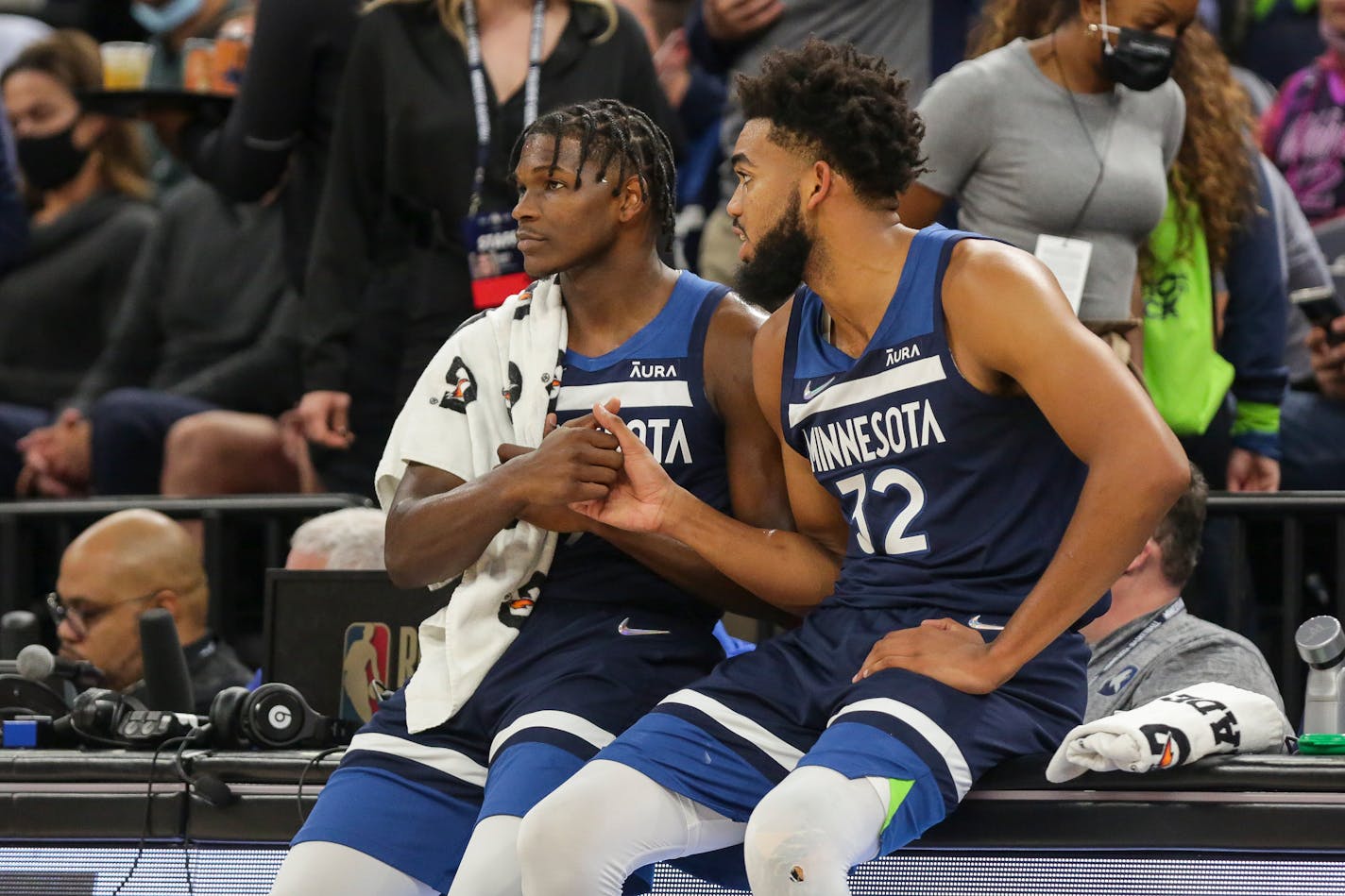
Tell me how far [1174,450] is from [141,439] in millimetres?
3355

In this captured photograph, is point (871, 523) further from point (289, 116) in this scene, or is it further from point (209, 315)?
point (209, 315)

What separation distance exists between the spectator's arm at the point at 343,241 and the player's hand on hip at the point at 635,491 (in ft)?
5.65

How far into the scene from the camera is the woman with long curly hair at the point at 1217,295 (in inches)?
156

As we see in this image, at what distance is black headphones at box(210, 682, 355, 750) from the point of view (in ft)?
10.6

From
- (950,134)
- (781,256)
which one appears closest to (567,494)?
(781,256)

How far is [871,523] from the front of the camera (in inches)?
108

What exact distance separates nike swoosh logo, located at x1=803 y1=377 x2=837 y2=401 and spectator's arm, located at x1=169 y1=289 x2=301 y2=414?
9.10 ft

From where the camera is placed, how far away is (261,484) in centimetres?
500

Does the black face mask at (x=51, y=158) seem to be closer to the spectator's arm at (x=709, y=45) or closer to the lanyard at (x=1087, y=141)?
the spectator's arm at (x=709, y=45)

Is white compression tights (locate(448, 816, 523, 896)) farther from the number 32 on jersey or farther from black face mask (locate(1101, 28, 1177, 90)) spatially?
black face mask (locate(1101, 28, 1177, 90))

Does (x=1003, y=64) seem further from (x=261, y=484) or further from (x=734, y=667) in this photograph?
(x=261, y=484)

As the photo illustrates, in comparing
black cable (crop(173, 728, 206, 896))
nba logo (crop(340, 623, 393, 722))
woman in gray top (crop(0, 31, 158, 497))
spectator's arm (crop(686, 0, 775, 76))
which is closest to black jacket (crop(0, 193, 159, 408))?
woman in gray top (crop(0, 31, 158, 497))

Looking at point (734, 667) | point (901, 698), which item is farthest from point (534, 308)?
point (901, 698)

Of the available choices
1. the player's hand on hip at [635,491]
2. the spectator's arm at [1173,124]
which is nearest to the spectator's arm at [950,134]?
the spectator's arm at [1173,124]
